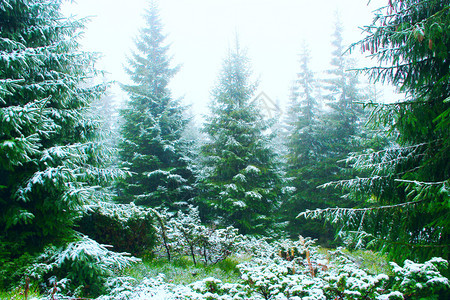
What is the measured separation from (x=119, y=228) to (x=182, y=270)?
2.25 meters

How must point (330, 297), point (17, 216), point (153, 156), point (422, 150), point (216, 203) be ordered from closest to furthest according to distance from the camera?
point (330, 297) < point (17, 216) < point (422, 150) < point (216, 203) < point (153, 156)

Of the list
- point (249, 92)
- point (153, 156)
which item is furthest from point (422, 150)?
point (153, 156)

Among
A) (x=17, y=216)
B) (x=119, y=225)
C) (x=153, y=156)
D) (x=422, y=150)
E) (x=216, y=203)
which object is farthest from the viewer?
(x=153, y=156)

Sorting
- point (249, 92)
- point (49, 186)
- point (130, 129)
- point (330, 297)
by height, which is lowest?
point (330, 297)

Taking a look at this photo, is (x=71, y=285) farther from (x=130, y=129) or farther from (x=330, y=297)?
(x=130, y=129)

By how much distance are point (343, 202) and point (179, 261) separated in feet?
31.9

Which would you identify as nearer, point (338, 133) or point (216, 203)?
point (216, 203)

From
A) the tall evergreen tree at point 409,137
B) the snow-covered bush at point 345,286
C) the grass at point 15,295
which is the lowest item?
the grass at point 15,295

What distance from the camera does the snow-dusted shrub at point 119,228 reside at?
635 centimetres

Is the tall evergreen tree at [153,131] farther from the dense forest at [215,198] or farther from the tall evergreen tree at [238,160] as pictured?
the tall evergreen tree at [238,160]

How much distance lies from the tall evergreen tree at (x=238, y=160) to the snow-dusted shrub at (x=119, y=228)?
409cm

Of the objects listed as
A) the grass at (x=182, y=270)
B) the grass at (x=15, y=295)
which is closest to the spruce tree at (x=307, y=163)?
the grass at (x=182, y=270)

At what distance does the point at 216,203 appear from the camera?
1064 centimetres

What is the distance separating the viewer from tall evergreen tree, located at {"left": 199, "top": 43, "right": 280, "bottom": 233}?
10516mm
